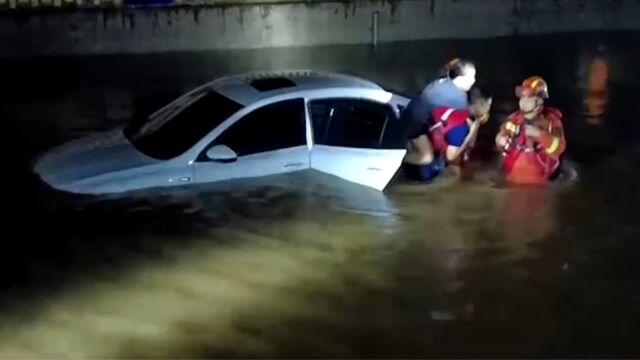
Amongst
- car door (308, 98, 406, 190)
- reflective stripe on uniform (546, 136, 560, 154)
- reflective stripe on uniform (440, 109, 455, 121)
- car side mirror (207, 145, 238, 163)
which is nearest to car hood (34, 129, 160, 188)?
car side mirror (207, 145, 238, 163)

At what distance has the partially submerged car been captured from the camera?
10633 mm

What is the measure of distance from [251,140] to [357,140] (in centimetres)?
108

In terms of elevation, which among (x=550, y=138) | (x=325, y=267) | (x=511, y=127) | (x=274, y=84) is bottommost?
(x=325, y=267)

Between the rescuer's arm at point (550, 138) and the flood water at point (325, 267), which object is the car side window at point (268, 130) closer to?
the flood water at point (325, 267)

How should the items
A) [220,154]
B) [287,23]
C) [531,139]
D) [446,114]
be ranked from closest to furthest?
[220,154], [446,114], [531,139], [287,23]

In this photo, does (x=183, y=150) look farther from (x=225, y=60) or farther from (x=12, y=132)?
(x=225, y=60)

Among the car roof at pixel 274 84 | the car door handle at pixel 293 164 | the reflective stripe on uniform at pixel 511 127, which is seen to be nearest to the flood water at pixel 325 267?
the car door handle at pixel 293 164

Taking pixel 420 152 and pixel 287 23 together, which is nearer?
pixel 420 152

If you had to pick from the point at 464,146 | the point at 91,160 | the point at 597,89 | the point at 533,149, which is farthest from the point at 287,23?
the point at 91,160

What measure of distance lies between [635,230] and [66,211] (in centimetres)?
545

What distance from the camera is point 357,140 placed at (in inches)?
441

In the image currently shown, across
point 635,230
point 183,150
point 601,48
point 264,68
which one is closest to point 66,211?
point 183,150

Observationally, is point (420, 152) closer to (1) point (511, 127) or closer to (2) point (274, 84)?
(1) point (511, 127)

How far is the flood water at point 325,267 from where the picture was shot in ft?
27.8
